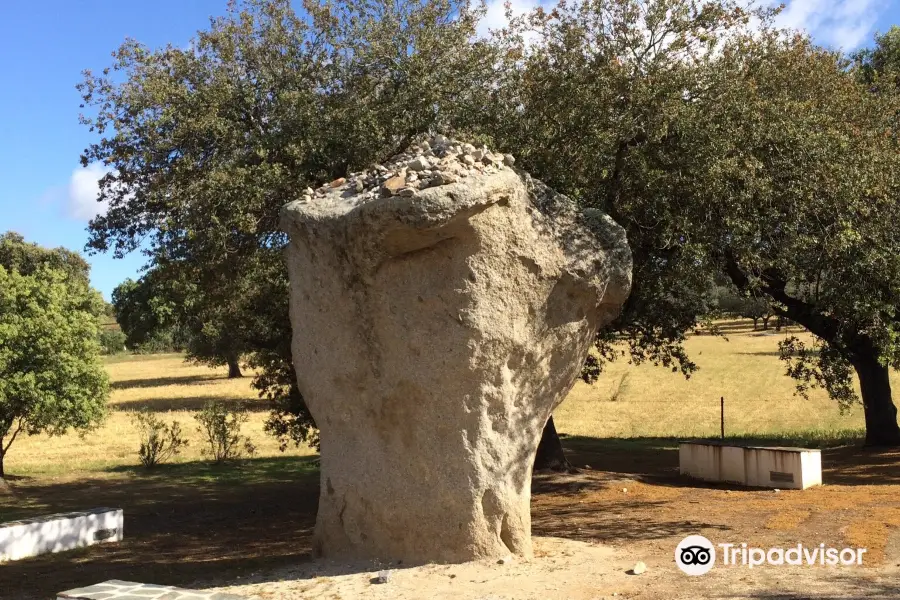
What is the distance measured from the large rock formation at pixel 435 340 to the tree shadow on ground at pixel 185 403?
27453 mm

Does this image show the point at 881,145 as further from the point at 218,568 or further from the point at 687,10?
the point at 218,568

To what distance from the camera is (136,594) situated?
719 cm

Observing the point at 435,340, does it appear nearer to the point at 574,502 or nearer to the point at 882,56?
the point at 574,502

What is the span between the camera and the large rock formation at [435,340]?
902 cm

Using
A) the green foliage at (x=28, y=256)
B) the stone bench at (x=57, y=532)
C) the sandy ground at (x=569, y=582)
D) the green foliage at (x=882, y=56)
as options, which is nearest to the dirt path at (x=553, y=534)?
the sandy ground at (x=569, y=582)

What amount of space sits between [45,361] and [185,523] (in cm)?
575

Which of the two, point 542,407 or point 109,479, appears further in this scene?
point 109,479

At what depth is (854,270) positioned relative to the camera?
12.6 meters

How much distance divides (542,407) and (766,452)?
23.8 ft

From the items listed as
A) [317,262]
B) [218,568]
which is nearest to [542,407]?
[317,262]

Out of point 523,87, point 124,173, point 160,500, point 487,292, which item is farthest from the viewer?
point 160,500

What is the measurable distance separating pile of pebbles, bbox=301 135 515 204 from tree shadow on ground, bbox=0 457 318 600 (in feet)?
16.2

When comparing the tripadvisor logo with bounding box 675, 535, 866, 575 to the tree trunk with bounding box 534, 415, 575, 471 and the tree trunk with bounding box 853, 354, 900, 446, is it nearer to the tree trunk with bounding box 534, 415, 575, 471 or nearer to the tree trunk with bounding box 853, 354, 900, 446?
the tree trunk with bounding box 534, 415, 575, 471

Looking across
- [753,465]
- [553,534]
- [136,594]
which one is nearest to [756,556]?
[553,534]
